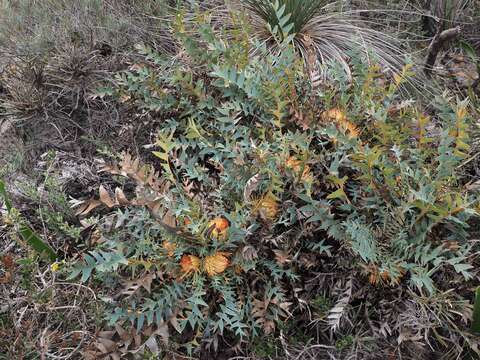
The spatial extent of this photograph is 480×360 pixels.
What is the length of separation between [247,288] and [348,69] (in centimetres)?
134

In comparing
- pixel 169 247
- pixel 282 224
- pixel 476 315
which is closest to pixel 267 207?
pixel 282 224

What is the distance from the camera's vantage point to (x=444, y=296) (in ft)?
6.06

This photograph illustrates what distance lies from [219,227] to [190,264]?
0.18m

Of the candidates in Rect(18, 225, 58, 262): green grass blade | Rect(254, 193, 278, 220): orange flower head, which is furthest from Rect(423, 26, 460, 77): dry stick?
Rect(18, 225, 58, 262): green grass blade

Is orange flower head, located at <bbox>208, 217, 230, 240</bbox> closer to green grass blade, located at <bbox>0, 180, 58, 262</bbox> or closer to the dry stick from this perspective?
green grass blade, located at <bbox>0, 180, 58, 262</bbox>

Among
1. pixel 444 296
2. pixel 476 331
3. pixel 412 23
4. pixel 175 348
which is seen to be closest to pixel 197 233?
pixel 175 348

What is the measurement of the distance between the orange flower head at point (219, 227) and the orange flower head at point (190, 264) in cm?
11

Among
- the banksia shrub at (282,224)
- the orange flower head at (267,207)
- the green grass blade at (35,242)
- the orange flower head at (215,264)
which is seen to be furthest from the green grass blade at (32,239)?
the orange flower head at (267,207)

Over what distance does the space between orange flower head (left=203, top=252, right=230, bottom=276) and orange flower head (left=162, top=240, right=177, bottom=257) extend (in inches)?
4.9

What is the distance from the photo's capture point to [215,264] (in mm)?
1927

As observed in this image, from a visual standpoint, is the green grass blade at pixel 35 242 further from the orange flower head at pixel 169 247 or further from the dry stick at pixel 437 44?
the dry stick at pixel 437 44

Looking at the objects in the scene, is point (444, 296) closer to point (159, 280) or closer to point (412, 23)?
point (159, 280)

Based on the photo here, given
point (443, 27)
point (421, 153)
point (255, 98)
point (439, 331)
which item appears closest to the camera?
point (439, 331)

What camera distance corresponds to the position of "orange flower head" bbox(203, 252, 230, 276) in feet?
6.29
